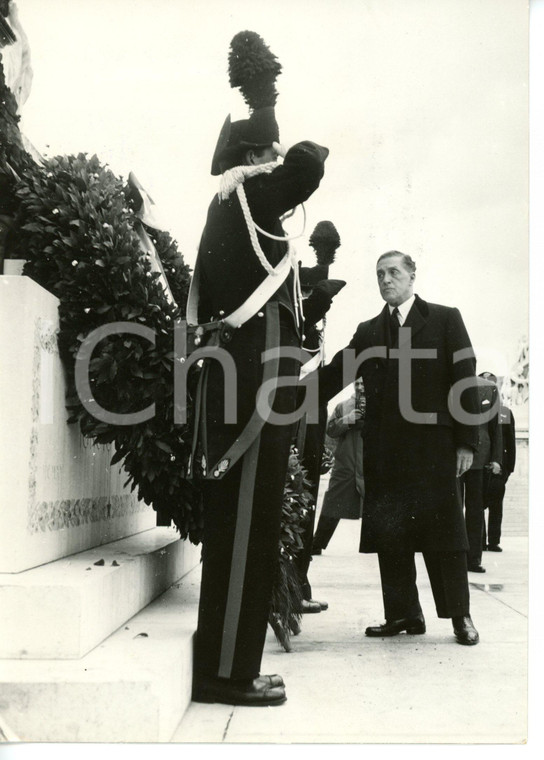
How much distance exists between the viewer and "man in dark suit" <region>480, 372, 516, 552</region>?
20.1 feet

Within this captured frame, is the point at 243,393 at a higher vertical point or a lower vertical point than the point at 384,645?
higher

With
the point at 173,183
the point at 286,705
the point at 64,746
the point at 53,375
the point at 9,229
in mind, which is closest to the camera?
the point at 64,746

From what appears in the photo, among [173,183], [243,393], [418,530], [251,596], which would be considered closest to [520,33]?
[173,183]

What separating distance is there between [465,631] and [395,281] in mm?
1652

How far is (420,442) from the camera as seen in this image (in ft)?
14.2

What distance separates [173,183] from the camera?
416cm

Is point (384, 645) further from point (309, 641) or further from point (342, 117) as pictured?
point (342, 117)

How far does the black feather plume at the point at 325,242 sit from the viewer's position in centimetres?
473

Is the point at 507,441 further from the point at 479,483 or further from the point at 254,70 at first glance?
the point at 254,70

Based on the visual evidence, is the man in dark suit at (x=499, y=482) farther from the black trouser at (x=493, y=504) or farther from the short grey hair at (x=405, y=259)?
the short grey hair at (x=405, y=259)

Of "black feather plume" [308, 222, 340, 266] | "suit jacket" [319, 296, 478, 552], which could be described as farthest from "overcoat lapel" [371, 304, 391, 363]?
"black feather plume" [308, 222, 340, 266]

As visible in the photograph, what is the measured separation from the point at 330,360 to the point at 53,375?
1.59 metres

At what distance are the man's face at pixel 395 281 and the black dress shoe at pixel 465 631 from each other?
1505 mm

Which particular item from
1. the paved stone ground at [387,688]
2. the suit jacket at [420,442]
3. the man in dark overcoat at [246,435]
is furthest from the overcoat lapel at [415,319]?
the man in dark overcoat at [246,435]
